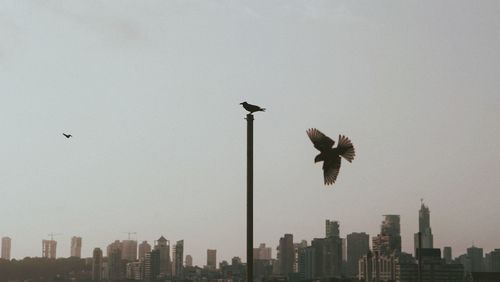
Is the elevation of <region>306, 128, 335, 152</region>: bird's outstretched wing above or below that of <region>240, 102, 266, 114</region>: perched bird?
below

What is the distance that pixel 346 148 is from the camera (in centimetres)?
1625

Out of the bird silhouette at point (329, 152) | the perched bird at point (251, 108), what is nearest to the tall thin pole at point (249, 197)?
the perched bird at point (251, 108)

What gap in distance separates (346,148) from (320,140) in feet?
1.99

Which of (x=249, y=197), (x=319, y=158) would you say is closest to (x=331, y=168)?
(x=319, y=158)

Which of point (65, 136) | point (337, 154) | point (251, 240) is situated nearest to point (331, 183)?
point (337, 154)

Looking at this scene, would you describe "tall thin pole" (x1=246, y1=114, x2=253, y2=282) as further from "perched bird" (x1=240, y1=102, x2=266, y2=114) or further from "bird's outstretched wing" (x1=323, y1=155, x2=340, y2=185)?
"bird's outstretched wing" (x1=323, y1=155, x2=340, y2=185)

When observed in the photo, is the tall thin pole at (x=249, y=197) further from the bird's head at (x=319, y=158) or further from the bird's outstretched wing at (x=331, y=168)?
the bird's outstretched wing at (x=331, y=168)

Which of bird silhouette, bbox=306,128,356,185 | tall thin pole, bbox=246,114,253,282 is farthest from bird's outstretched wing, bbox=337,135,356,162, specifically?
tall thin pole, bbox=246,114,253,282

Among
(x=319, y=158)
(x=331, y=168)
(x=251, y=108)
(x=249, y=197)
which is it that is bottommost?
(x=249, y=197)

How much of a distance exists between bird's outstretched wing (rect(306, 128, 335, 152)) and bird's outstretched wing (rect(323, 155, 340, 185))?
210mm

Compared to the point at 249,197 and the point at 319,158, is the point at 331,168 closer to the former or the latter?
the point at 319,158

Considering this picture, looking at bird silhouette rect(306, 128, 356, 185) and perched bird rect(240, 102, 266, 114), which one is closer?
bird silhouette rect(306, 128, 356, 185)

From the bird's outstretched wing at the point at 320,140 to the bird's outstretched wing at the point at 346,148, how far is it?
6.4 inches

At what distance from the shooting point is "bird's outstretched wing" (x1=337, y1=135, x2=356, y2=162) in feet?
52.6
